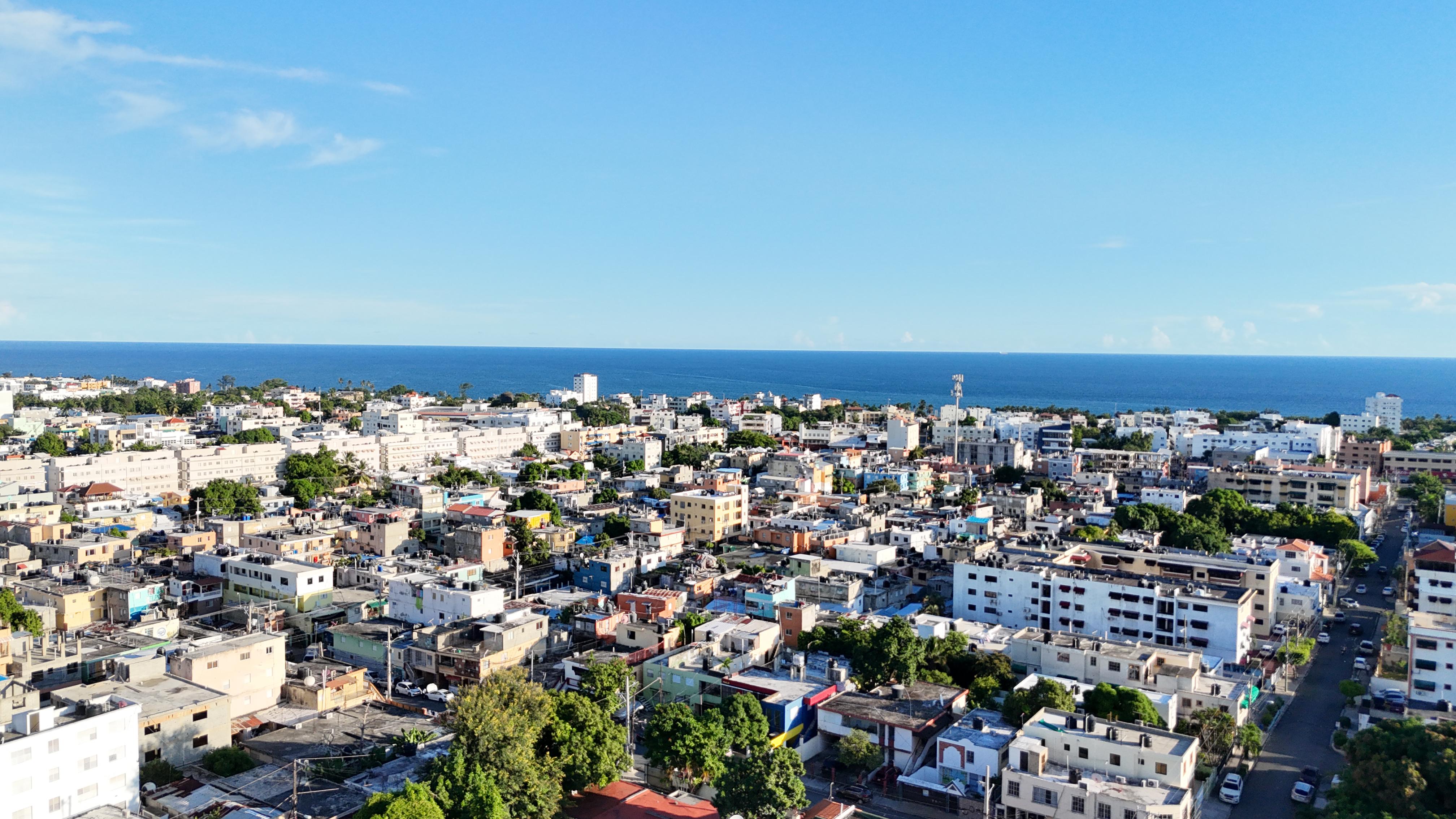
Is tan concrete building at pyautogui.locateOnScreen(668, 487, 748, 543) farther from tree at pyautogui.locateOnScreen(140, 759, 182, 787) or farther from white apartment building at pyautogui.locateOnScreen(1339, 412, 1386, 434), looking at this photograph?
white apartment building at pyautogui.locateOnScreen(1339, 412, 1386, 434)

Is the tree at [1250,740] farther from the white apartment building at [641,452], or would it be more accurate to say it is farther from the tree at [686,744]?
the white apartment building at [641,452]

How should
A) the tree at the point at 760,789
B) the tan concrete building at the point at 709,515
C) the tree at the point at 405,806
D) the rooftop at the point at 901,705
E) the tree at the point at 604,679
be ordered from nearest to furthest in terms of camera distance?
the tree at the point at 405,806 → the tree at the point at 760,789 → the rooftop at the point at 901,705 → the tree at the point at 604,679 → the tan concrete building at the point at 709,515

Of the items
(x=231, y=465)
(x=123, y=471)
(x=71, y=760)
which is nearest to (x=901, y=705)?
(x=71, y=760)

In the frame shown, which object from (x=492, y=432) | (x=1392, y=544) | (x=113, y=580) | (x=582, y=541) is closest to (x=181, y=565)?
(x=113, y=580)

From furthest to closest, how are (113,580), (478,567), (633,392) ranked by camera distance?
(633,392)
(478,567)
(113,580)

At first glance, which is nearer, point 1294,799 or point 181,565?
point 1294,799

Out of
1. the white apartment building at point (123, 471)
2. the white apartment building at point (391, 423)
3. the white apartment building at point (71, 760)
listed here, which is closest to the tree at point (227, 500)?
the white apartment building at point (123, 471)

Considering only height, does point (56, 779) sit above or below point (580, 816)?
above

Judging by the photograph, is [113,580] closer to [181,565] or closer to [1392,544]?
[181,565]
